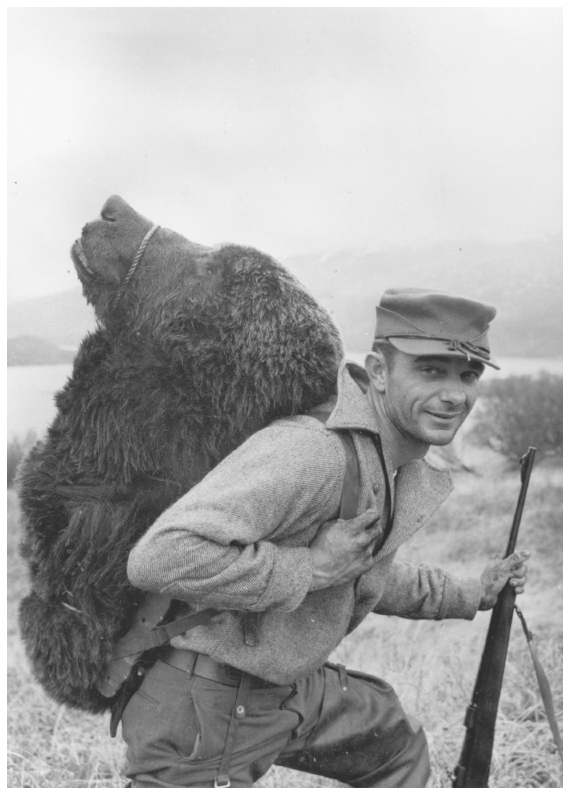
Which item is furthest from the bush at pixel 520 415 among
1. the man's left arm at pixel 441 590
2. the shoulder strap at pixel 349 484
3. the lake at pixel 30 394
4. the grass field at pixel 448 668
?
the shoulder strap at pixel 349 484

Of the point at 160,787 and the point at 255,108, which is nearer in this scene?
the point at 160,787

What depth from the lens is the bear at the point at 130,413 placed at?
1869 mm

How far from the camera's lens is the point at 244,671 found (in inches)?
69.0

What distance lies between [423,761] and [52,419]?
1456mm

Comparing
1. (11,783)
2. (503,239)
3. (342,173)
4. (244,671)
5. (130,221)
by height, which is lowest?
(11,783)

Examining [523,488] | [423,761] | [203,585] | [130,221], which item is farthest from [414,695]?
[130,221]

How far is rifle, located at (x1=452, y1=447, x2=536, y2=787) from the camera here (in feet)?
7.39

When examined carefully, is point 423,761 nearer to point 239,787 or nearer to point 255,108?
point 239,787

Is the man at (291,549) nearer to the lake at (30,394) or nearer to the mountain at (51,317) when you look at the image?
the lake at (30,394)

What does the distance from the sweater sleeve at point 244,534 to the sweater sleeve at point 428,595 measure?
2.21ft

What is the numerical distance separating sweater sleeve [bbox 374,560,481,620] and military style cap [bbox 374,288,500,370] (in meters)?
0.75

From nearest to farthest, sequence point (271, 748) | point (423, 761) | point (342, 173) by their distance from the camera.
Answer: point (271, 748) < point (423, 761) < point (342, 173)

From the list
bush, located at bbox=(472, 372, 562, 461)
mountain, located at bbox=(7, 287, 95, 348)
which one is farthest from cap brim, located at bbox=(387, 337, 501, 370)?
bush, located at bbox=(472, 372, 562, 461)

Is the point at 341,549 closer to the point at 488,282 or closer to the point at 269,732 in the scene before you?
the point at 269,732
